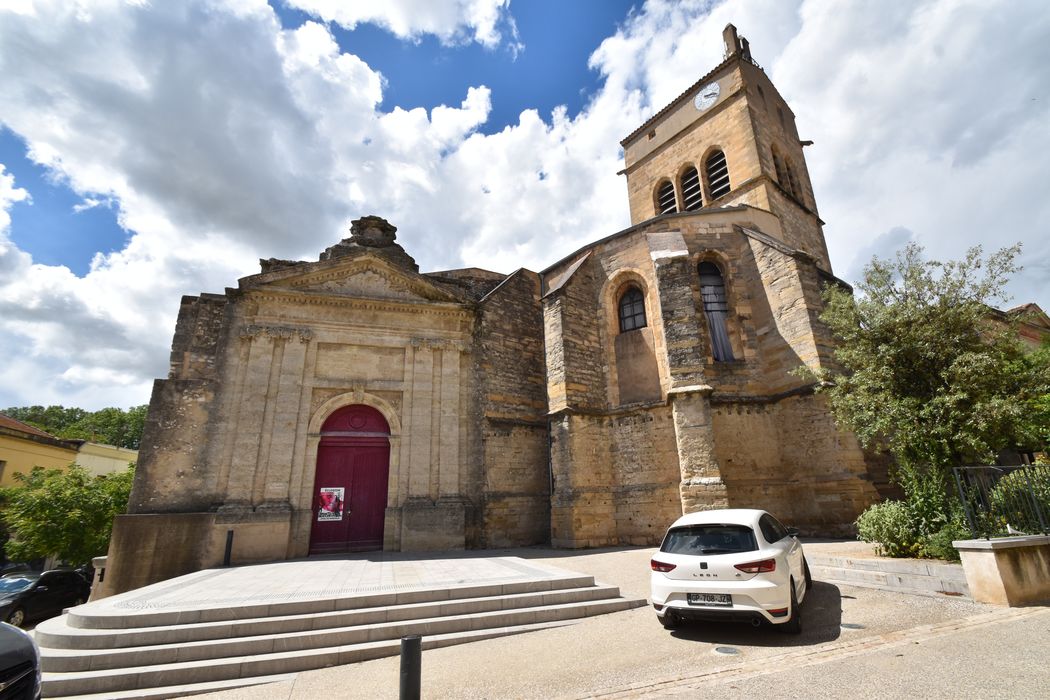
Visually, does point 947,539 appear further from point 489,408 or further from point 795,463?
point 489,408

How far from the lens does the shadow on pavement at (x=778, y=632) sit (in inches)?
186

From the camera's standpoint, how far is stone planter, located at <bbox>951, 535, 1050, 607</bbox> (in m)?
5.45

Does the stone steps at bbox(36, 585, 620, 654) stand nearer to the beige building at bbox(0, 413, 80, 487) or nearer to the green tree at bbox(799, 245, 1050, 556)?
the green tree at bbox(799, 245, 1050, 556)

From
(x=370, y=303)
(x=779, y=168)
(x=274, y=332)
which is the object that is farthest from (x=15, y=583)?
(x=779, y=168)

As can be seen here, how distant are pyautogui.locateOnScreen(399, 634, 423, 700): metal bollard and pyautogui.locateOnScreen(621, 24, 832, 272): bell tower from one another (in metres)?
16.1

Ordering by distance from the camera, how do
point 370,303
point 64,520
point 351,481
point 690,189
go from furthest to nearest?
point 690,189, point 64,520, point 370,303, point 351,481

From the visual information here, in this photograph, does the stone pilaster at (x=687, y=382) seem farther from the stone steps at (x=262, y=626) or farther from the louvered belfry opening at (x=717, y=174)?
the louvered belfry opening at (x=717, y=174)

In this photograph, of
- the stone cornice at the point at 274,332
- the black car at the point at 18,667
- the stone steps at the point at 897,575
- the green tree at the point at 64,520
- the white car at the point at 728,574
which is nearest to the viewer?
the black car at the point at 18,667

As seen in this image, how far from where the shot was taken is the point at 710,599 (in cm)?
479

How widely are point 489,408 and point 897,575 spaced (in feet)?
30.5

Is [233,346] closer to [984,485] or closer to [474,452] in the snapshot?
[474,452]

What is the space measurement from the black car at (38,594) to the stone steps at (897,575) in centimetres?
1646

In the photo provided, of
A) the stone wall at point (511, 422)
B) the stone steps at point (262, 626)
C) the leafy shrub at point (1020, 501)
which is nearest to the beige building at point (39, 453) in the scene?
the stone wall at point (511, 422)

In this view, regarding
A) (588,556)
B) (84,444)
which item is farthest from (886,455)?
(84,444)
